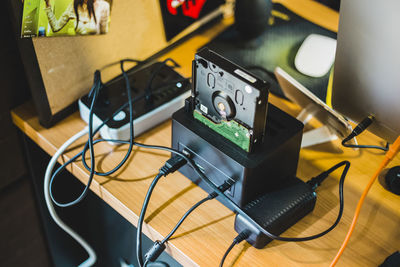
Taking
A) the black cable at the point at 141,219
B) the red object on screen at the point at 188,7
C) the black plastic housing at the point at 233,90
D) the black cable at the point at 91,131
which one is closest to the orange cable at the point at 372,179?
the black plastic housing at the point at 233,90

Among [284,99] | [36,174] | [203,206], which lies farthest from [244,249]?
[36,174]

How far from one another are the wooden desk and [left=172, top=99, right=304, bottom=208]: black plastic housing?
5cm

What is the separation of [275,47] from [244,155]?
0.42 m

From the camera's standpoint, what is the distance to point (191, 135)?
26.7 inches

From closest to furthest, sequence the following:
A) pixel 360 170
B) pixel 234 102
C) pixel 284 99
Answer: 1. pixel 234 102
2. pixel 360 170
3. pixel 284 99

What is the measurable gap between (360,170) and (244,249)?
26 cm

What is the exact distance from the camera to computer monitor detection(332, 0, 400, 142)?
0.59 metres

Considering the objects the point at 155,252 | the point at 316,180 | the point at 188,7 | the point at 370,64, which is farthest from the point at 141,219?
the point at 188,7

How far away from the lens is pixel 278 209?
64 cm

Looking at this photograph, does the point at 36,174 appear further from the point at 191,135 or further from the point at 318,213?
the point at 318,213

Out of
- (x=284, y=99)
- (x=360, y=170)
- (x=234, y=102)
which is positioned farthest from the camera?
(x=284, y=99)

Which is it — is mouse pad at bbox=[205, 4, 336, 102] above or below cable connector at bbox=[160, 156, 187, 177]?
above

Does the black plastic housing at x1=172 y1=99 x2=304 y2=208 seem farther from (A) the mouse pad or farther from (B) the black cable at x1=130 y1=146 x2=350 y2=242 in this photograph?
(A) the mouse pad

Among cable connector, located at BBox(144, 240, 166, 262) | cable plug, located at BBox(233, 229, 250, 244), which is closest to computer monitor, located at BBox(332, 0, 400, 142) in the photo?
cable plug, located at BBox(233, 229, 250, 244)
